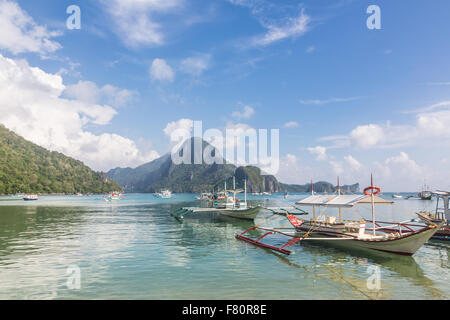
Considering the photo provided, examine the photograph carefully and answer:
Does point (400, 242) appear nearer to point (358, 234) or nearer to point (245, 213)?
point (358, 234)

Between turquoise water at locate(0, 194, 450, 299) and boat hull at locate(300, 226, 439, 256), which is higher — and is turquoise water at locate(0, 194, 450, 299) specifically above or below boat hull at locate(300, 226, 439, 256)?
below

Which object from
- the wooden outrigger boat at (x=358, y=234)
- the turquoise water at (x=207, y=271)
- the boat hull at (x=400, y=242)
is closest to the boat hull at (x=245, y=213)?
the wooden outrigger boat at (x=358, y=234)

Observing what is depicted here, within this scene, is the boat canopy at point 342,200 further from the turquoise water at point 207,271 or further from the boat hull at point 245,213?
the boat hull at point 245,213

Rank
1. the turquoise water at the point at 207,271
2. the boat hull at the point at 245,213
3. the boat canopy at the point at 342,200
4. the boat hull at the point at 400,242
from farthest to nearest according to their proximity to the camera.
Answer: the boat hull at the point at 245,213
the boat canopy at the point at 342,200
the boat hull at the point at 400,242
the turquoise water at the point at 207,271

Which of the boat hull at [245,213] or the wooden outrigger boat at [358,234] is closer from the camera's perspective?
the wooden outrigger boat at [358,234]

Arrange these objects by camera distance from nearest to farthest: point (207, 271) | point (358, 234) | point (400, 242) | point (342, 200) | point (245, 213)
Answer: point (207, 271), point (400, 242), point (358, 234), point (342, 200), point (245, 213)

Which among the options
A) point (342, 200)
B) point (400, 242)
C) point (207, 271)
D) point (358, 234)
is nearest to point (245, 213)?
point (342, 200)

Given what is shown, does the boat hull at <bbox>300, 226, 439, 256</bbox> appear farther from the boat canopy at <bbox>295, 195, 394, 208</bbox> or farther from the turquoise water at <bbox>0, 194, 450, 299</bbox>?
the boat canopy at <bbox>295, 195, 394, 208</bbox>

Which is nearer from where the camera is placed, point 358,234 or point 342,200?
point 358,234

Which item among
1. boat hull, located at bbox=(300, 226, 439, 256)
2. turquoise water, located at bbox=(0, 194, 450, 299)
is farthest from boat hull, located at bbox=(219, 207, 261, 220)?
boat hull, located at bbox=(300, 226, 439, 256)

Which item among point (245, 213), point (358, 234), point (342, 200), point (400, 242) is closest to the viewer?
point (400, 242)

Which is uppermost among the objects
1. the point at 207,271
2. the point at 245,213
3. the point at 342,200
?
the point at 342,200
